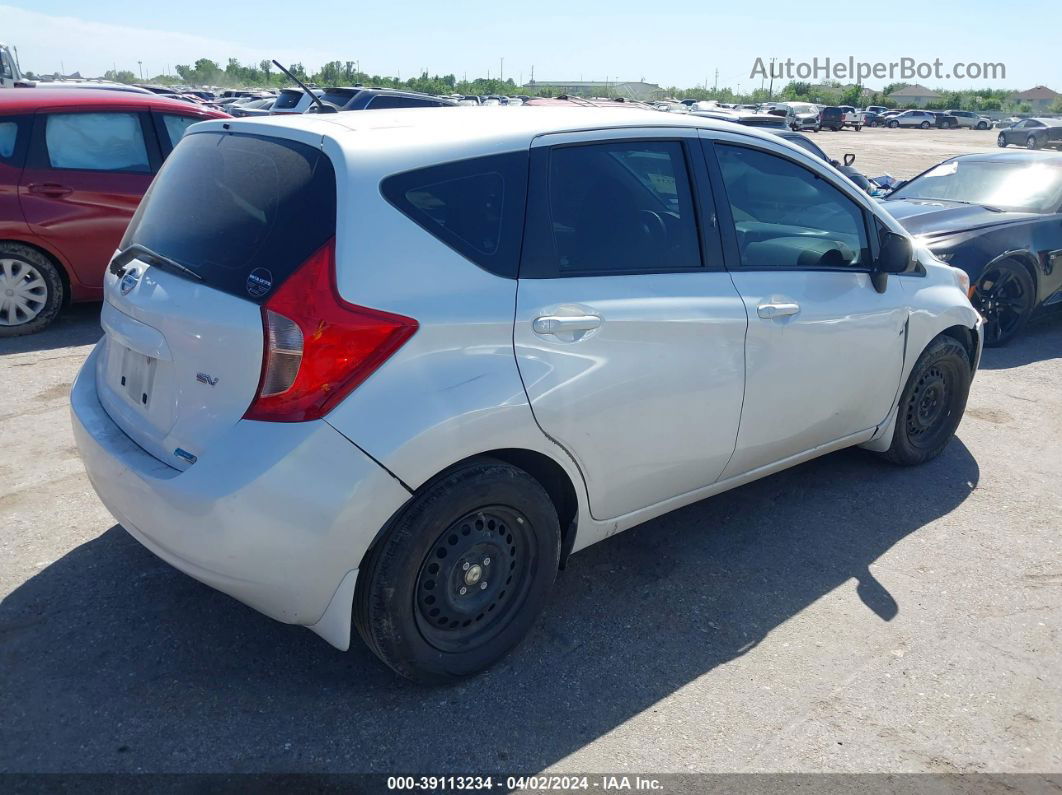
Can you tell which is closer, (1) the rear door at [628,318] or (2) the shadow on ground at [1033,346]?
(1) the rear door at [628,318]

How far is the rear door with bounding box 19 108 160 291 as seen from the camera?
21.8 feet

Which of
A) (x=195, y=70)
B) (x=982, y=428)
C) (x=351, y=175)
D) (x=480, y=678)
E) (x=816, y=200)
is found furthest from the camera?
(x=195, y=70)

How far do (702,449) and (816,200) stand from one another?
140 centimetres

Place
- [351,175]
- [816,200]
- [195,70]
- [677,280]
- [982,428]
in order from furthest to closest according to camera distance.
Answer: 1. [195,70]
2. [982,428]
3. [816,200]
4. [677,280]
5. [351,175]

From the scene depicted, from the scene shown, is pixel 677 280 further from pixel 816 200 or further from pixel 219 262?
pixel 219 262

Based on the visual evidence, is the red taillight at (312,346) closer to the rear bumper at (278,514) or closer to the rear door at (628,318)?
the rear bumper at (278,514)

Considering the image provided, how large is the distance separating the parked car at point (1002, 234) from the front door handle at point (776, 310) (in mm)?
4167

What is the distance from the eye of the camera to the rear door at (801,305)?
11.8ft

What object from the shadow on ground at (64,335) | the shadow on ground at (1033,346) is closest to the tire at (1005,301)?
the shadow on ground at (1033,346)

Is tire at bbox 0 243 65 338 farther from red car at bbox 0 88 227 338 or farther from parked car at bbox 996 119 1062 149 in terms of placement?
parked car at bbox 996 119 1062 149

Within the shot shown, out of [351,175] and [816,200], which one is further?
[816,200]

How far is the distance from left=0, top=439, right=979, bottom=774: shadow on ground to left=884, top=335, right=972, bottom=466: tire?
0.74 meters

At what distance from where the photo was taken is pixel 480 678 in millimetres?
3055

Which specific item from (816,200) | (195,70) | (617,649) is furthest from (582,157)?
(195,70)
